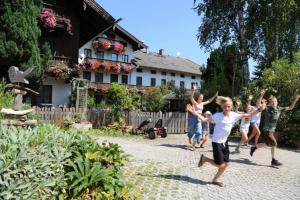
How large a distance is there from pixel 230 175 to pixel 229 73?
2075cm

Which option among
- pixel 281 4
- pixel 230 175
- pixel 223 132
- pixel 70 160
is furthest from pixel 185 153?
pixel 281 4

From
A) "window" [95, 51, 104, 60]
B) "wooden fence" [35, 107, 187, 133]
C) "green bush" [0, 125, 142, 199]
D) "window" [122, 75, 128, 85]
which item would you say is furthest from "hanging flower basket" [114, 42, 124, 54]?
"green bush" [0, 125, 142, 199]

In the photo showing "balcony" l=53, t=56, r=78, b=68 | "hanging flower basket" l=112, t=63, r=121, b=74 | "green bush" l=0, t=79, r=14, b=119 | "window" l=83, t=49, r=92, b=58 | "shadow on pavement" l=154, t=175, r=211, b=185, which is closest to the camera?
"shadow on pavement" l=154, t=175, r=211, b=185

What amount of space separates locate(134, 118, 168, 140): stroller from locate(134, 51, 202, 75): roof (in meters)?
35.4

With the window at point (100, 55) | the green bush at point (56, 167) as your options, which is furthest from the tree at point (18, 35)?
the window at point (100, 55)

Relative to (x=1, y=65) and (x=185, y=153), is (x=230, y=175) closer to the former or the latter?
(x=185, y=153)

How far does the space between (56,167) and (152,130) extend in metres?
13.0

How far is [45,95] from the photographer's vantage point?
27.1 meters

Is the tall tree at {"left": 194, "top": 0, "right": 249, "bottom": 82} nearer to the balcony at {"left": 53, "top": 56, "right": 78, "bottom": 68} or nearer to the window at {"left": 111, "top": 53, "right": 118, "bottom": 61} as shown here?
the balcony at {"left": 53, "top": 56, "right": 78, "bottom": 68}

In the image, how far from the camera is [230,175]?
9391 millimetres

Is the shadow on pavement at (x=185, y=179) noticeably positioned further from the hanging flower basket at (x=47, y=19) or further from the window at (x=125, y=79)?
the window at (x=125, y=79)

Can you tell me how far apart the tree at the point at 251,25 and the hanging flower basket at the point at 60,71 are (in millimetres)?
9354

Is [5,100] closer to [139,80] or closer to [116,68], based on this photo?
[116,68]

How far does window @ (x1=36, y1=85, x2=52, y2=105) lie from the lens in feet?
88.1
